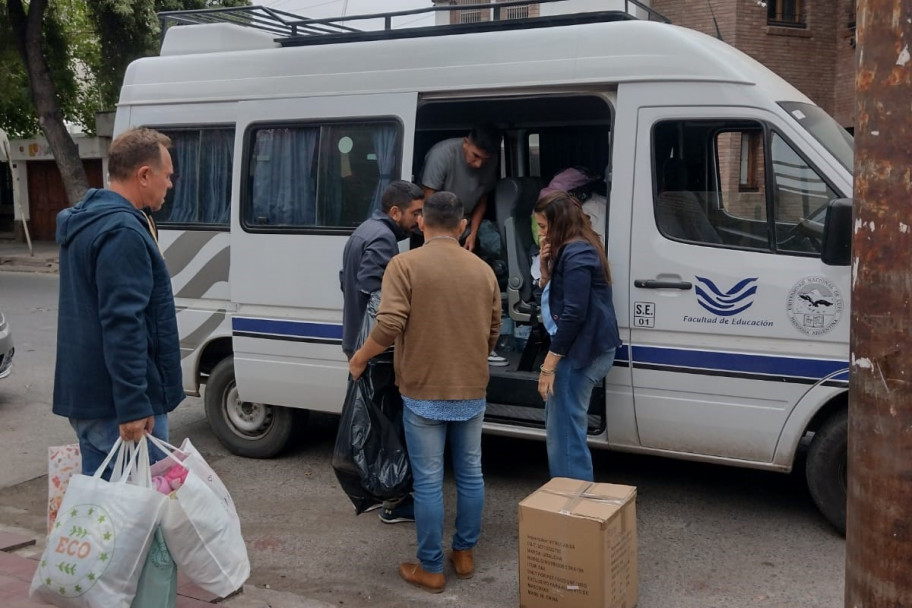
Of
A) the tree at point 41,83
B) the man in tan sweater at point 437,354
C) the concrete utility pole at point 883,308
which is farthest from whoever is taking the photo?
the tree at point 41,83

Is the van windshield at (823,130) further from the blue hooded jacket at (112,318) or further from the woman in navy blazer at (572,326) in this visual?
Result: the blue hooded jacket at (112,318)

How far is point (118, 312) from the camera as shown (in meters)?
3.34

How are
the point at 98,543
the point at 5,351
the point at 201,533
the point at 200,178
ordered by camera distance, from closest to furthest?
1. the point at 98,543
2. the point at 201,533
3. the point at 200,178
4. the point at 5,351

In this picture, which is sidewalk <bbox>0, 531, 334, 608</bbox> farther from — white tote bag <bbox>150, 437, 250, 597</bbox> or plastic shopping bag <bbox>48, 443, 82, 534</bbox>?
white tote bag <bbox>150, 437, 250, 597</bbox>

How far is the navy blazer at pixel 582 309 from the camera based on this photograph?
4.70 meters

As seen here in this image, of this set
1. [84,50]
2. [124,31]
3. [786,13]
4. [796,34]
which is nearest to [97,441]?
[796,34]

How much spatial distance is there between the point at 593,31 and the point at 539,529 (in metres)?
2.68

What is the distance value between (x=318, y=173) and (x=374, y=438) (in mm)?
2062

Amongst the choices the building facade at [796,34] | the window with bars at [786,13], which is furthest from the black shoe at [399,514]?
the window with bars at [786,13]

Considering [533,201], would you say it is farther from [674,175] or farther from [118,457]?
[118,457]

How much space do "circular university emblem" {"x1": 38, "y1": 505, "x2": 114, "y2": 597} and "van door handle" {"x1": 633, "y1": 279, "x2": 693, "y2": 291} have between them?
9.59 feet

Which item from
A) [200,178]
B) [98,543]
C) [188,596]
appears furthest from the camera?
[200,178]

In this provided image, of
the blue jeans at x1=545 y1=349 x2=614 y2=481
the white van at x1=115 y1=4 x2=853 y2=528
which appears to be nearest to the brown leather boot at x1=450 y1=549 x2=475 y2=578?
the blue jeans at x1=545 y1=349 x2=614 y2=481

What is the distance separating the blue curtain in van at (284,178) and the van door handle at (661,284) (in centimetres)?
216
